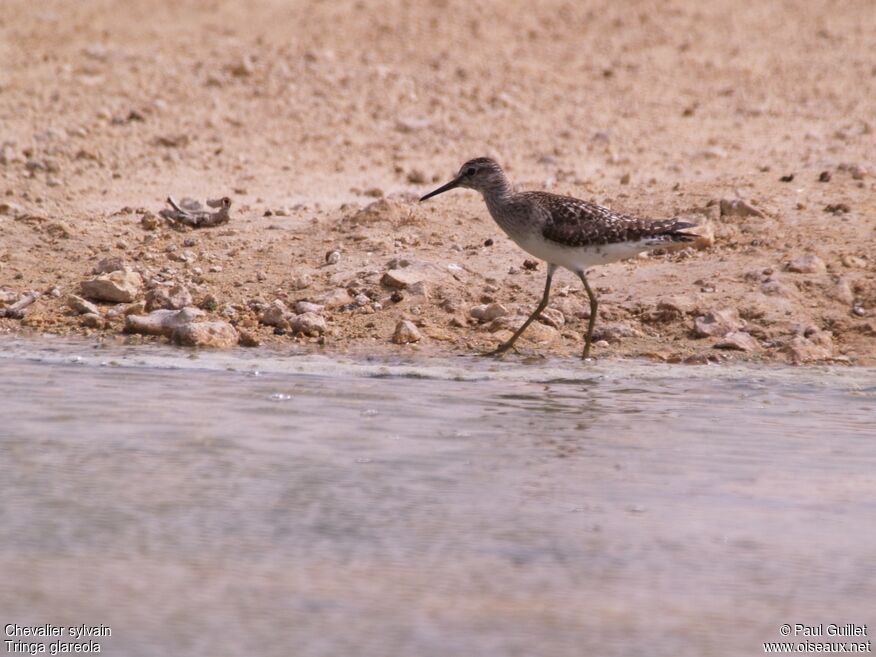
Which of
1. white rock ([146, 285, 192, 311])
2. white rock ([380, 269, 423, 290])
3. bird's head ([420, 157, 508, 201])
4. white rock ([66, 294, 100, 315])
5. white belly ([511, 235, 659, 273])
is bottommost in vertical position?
white rock ([66, 294, 100, 315])

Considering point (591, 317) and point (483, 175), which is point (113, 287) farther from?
point (591, 317)

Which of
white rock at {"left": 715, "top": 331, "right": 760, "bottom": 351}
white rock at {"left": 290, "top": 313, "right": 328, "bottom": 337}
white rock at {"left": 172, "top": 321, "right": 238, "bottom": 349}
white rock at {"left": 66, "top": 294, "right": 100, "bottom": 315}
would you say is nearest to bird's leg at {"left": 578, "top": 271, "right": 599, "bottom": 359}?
white rock at {"left": 715, "top": 331, "right": 760, "bottom": 351}

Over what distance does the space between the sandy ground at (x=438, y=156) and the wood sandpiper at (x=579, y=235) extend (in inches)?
14.3

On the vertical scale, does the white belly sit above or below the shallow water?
above

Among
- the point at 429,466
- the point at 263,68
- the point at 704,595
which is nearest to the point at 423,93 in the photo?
the point at 263,68

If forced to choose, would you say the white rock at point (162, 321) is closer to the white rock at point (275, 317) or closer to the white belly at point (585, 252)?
the white rock at point (275, 317)

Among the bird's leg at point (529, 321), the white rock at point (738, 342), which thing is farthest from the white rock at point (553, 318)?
the white rock at point (738, 342)

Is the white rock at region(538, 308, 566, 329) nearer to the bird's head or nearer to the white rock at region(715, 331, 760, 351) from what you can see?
the bird's head

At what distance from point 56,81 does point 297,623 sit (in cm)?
823

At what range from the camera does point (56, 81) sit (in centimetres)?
1193

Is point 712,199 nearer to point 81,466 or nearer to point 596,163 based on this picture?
point 596,163

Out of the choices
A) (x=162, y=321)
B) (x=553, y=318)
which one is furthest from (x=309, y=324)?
(x=553, y=318)

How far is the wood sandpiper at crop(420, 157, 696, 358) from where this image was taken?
852 centimetres

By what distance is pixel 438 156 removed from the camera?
37.1 ft
